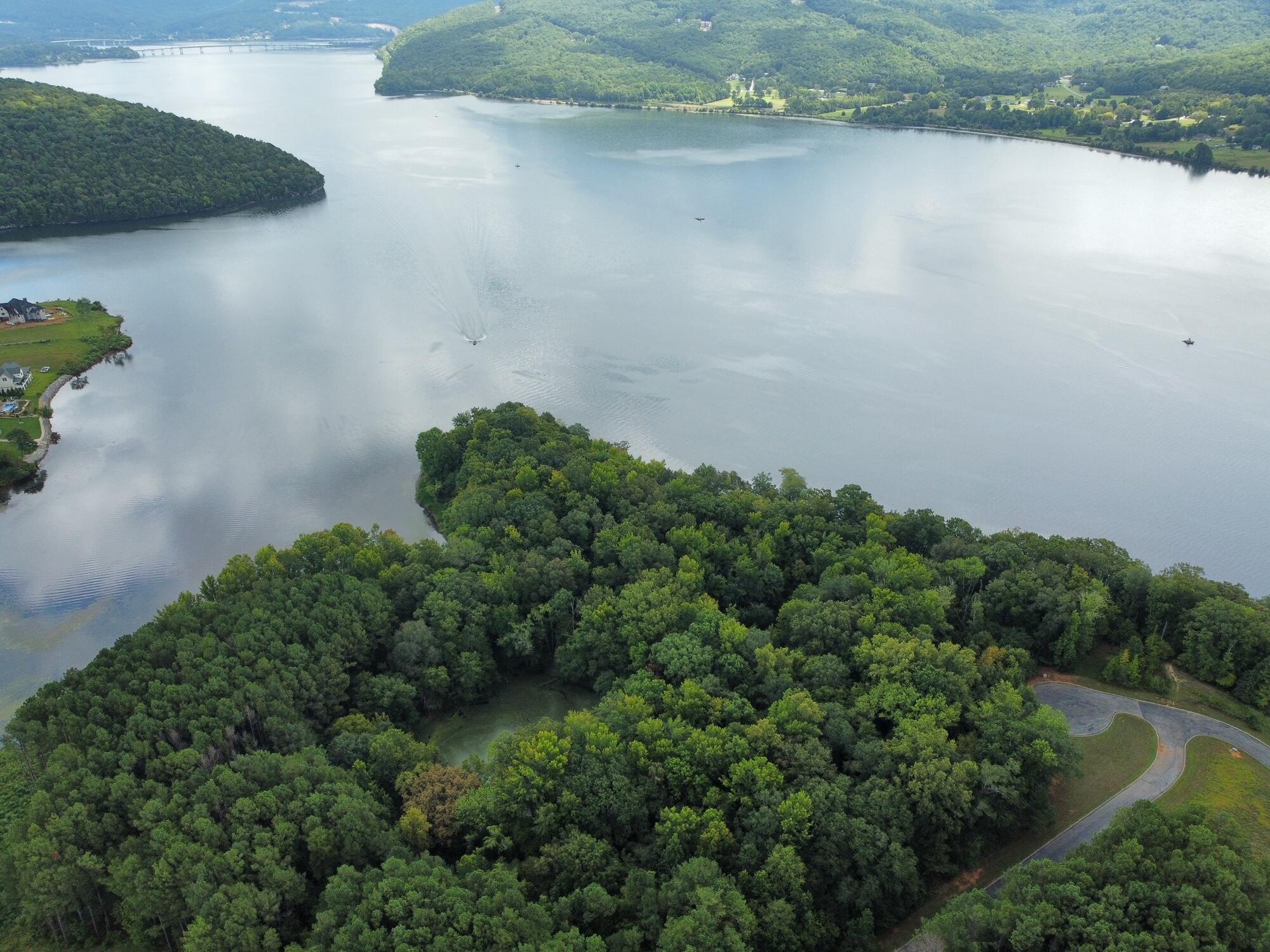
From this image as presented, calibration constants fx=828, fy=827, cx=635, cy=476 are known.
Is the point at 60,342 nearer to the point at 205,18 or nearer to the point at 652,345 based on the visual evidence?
the point at 652,345

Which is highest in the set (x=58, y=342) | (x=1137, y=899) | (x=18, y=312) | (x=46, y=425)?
(x=1137, y=899)

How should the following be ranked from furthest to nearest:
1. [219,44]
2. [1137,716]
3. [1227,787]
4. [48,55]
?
[219,44], [48,55], [1137,716], [1227,787]

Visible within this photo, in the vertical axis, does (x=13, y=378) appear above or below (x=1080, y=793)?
below

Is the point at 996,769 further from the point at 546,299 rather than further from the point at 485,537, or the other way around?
the point at 546,299

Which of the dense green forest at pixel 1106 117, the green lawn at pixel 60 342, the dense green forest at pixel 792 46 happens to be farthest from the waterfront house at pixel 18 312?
the dense green forest at pixel 1106 117

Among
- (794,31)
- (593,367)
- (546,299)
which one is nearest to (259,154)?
(546,299)

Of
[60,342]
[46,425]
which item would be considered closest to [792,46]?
[60,342]

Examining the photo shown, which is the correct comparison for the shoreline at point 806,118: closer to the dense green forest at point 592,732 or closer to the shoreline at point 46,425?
the dense green forest at point 592,732
